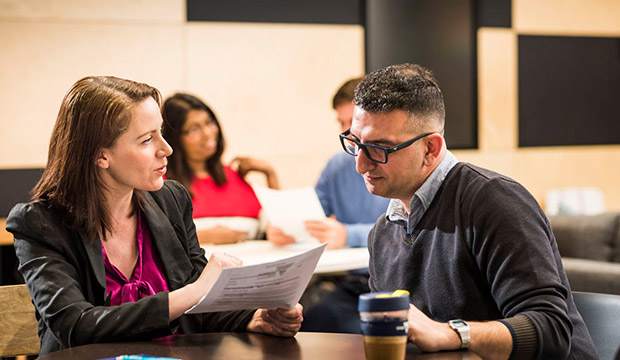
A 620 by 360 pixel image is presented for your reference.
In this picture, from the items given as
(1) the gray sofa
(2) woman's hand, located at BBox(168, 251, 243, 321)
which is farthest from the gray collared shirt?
(1) the gray sofa

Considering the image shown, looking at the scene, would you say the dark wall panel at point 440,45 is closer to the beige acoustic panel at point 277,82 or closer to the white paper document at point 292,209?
the beige acoustic panel at point 277,82

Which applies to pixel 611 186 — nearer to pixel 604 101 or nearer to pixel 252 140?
pixel 604 101

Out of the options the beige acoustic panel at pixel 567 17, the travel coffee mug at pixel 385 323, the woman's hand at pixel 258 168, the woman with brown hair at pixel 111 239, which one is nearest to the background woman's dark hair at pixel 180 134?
the woman's hand at pixel 258 168

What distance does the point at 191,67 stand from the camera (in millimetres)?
5727

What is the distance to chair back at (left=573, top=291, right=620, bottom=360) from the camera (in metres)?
1.86

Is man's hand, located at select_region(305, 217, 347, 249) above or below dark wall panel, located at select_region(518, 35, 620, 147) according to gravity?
below

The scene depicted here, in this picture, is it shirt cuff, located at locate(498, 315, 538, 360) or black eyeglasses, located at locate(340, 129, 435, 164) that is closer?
shirt cuff, located at locate(498, 315, 538, 360)

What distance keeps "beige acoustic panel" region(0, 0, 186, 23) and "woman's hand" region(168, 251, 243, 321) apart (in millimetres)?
4266

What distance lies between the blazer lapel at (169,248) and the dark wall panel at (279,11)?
3.97 m

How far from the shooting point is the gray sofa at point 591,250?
4.26 meters

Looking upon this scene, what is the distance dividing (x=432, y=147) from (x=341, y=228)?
1741mm

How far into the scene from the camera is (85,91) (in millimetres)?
1897

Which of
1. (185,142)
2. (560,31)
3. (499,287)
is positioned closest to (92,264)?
(499,287)

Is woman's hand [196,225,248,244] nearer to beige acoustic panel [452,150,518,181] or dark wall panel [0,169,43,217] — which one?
dark wall panel [0,169,43,217]
